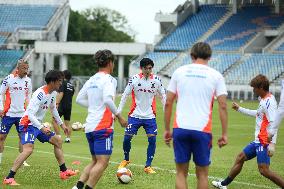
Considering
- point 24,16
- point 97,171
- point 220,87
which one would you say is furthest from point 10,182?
point 24,16

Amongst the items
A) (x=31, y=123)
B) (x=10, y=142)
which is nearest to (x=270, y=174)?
(x=31, y=123)

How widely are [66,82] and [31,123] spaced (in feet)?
30.7

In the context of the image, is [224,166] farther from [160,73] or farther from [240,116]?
[160,73]

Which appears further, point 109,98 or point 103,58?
point 103,58

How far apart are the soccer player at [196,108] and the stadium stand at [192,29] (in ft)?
177

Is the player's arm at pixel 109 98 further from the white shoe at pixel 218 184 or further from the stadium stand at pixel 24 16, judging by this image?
the stadium stand at pixel 24 16

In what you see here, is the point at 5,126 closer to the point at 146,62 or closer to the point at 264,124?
the point at 146,62

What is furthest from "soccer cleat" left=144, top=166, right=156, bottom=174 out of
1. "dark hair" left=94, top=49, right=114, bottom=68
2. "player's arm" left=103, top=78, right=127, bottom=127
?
"dark hair" left=94, top=49, right=114, bottom=68

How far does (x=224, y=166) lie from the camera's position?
15977 mm

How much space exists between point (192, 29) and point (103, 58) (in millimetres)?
55741

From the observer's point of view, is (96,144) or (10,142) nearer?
(96,144)

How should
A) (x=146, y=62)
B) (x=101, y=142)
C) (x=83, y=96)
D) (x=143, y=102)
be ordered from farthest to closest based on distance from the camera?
(x=143, y=102) → (x=146, y=62) → (x=83, y=96) → (x=101, y=142)

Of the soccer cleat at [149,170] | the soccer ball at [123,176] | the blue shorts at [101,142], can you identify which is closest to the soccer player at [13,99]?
the soccer cleat at [149,170]

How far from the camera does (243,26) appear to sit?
6259 cm
